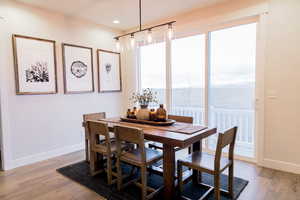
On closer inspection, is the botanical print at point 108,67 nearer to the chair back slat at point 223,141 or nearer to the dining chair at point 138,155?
the dining chair at point 138,155

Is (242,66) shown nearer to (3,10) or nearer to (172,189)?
(172,189)

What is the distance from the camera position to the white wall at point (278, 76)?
2670 millimetres

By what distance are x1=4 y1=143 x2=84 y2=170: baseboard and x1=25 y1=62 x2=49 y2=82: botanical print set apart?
1.32 metres

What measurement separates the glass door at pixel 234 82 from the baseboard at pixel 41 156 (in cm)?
270

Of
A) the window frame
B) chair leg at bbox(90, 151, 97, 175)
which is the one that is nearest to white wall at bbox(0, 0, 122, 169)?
chair leg at bbox(90, 151, 97, 175)

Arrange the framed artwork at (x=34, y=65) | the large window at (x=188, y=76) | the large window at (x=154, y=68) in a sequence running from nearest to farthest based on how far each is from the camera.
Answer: the framed artwork at (x=34, y=65) < the large window at (x=188, y=76) < the large window at (x=154, y=68)

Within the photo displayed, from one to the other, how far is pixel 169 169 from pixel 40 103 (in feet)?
8.57

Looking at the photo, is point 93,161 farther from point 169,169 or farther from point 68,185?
point 169,169

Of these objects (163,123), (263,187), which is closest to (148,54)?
(163,123)

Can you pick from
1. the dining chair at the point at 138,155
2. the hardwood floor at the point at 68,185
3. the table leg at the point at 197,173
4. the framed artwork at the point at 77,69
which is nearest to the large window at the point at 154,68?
the framed artwork at the point at 77,69

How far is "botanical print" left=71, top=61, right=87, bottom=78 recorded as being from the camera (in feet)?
12.4

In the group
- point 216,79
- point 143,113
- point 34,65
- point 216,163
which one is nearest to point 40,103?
point 34,65

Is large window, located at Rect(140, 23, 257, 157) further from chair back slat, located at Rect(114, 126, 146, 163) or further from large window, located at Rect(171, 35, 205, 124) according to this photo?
chair back slat, located at Rect(114, 126, 146, 163)

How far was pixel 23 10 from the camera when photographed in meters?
3.10
